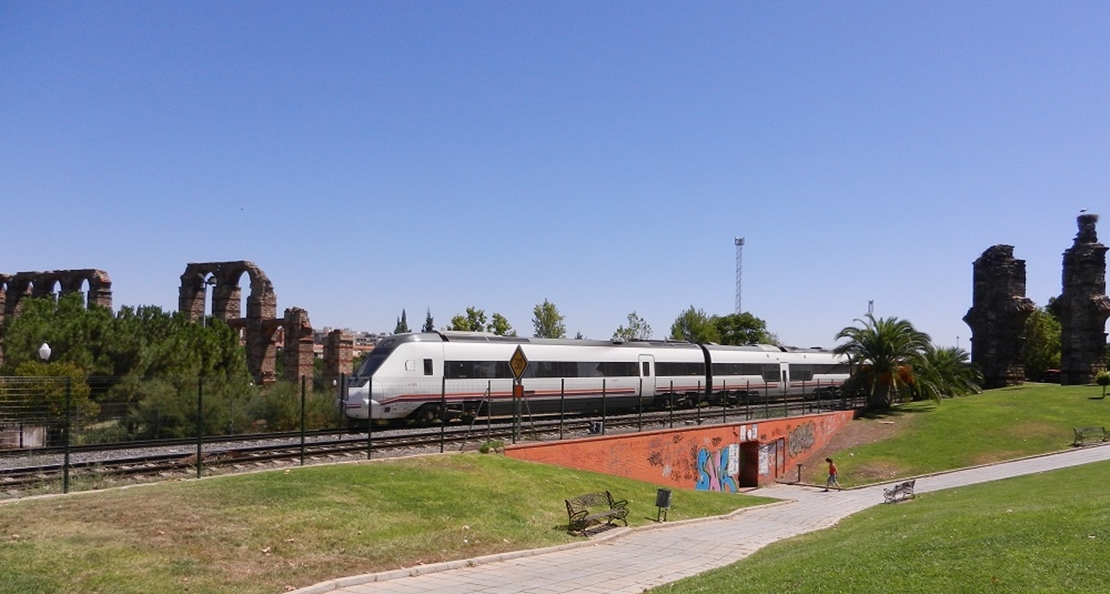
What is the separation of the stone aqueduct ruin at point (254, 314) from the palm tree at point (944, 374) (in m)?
27.7

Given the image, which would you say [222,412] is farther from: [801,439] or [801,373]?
[801,373]

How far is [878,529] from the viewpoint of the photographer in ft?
53.8

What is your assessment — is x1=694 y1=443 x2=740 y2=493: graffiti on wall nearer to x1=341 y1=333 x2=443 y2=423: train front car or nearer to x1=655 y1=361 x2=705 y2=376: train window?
x1=655 y1=361 x2=705 y2=376: train window

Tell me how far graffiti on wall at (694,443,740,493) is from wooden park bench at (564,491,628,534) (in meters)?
11.0

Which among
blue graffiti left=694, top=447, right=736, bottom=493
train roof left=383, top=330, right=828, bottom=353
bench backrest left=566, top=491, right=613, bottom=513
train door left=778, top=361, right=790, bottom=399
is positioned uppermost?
train roof left=383, top=330, right=828, bottom=353

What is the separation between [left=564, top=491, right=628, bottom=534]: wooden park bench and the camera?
16312 millimetres

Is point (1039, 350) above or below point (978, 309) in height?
below

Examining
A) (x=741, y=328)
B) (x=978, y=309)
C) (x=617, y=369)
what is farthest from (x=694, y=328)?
(x=617, y=369)

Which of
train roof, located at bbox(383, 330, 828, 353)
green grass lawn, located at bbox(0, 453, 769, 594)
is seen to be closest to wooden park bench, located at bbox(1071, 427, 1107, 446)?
train roof, located at bbox(383, 330, 828, 353)

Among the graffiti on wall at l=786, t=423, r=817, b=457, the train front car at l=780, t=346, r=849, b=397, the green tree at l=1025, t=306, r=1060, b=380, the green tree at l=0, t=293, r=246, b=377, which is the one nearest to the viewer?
the green tree at l=0, t=293, r=246, b=377

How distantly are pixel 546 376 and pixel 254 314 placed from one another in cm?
1938

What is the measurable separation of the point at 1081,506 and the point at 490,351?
18.8m

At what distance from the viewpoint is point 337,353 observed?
42656 mm

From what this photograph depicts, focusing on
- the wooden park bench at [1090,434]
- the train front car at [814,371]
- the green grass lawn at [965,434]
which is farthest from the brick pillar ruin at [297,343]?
the wooden park bench at [1090,434]
